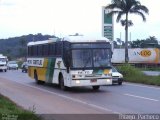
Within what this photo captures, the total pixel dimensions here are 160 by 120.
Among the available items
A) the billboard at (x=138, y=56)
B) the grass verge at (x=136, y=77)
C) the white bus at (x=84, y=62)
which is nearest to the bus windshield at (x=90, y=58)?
the white bus at (x=84, y=62)

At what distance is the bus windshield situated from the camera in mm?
23852

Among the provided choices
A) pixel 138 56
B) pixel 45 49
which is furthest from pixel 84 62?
pixel 138 56

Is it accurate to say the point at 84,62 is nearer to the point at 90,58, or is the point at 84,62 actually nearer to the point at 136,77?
the point at 90,58

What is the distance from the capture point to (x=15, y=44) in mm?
162125

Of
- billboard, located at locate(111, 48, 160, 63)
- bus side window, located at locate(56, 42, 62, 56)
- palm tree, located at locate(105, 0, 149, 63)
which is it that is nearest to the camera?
bus side window, located at locate(56, 42, 62, 56)

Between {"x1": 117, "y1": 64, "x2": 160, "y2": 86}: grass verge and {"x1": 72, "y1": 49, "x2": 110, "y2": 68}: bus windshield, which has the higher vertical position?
{"x1": 72, "y1": 49, "x2": 110, "y2": 68}: bus windshield

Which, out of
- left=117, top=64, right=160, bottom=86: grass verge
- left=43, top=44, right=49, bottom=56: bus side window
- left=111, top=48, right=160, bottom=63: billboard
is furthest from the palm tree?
left=43, top=44, right=49, bottom=56: bus side window

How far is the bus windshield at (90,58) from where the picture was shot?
78.3 feet

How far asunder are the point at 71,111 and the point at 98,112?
994mm

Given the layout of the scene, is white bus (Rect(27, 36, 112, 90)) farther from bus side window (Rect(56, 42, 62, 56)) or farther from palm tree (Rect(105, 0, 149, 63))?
palm tree (Rect(105, 0, 149, 63))

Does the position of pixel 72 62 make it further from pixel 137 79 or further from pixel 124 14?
pixel 124 14

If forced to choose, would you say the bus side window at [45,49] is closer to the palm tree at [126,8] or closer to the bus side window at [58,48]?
the bus side window at [58,48]

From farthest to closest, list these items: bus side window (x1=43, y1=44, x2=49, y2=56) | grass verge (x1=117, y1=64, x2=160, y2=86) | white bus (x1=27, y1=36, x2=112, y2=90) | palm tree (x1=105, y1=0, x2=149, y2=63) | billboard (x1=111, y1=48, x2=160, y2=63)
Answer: billboard (x1=111, y1=48, x2=160, y2=63) → palm tree (x1=105, y1=0, x2=149, y2=63) → grass verge (x1=117, y1=64, x2=160, y2=86) → bus side window (x1=43, y1=44, x2=49, y2=56) → white bus (x1=27, y1=36, x2=112, y2=90)

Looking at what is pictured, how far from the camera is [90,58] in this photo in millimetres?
24000
